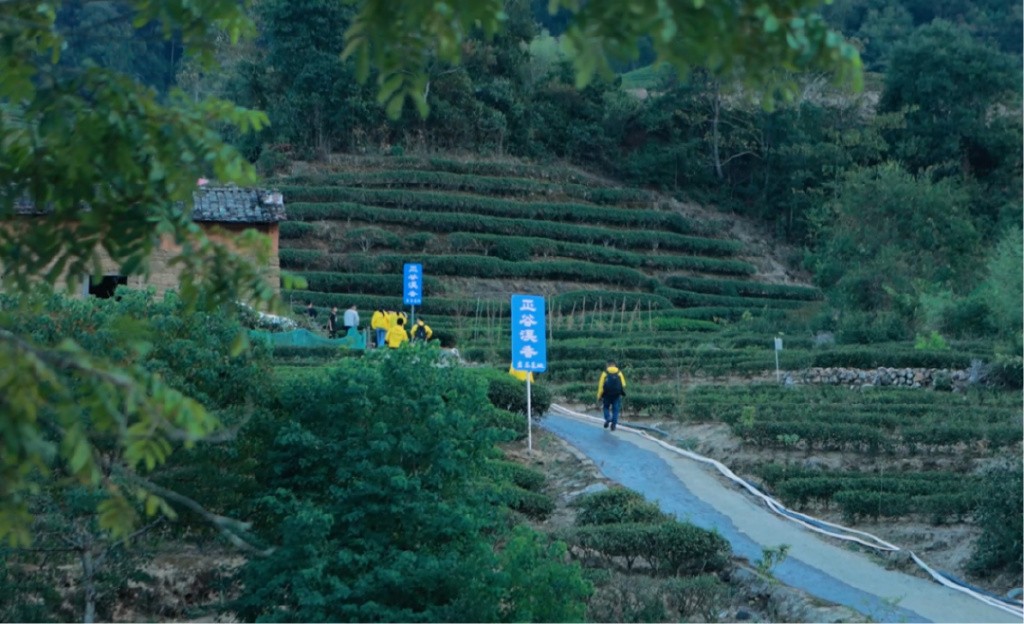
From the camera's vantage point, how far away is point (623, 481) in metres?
18.2

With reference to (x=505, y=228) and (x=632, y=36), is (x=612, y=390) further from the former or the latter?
(x=505, y=228)

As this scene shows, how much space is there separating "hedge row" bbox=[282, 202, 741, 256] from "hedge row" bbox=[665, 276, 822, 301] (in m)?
2.81

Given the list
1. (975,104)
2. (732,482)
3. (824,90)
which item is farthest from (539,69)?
(732,482)

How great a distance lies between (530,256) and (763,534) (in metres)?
32.0

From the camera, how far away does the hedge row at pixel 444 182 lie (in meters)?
49.8

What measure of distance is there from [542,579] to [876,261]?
30.6 metres

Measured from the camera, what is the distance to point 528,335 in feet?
61.9

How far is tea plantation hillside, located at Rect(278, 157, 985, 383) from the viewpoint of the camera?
4003 cm

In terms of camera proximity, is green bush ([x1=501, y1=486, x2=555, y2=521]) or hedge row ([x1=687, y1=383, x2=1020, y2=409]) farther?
hedge row ([x1=687, y1=383, x2=1020, y2=409])

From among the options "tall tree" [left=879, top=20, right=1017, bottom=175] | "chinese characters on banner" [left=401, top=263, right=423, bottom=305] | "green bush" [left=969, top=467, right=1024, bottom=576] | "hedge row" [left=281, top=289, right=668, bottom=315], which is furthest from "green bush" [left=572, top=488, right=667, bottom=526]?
"tall tree" [left=879, top=20, right=1017, bottom=175]

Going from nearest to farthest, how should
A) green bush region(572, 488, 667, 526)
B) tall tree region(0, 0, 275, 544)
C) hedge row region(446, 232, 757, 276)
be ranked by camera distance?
1. tall tree region(0, 0, 275, 544)
2. green bush region(572, 488, 667, 526)
3. hedge row region(446, 232, 757, 276)

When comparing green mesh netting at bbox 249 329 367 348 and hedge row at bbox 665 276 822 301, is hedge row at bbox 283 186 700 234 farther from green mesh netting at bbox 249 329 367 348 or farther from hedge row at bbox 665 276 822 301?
green mesh netting at bbox 249 329 367 348

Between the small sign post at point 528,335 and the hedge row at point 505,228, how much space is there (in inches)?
1079

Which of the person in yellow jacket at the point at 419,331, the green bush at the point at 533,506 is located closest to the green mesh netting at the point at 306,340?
the person in yellow jacket at the point at 419,331
